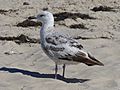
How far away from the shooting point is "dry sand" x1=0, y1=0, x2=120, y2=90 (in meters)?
8.72

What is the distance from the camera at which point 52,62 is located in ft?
34.4

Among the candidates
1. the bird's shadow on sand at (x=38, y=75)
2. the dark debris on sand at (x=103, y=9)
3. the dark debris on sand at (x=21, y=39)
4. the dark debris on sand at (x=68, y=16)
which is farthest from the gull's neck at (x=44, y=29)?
the dark debris on sand at (x=103, y=9)

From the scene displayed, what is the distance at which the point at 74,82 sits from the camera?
9055 mm

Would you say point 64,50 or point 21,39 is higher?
point 64,50

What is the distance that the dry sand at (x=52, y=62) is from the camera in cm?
872

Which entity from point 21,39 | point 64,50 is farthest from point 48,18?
point 21,39

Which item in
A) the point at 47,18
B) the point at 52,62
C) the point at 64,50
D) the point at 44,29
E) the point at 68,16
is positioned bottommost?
the point at 68,16

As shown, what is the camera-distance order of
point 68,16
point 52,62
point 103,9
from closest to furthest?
point 52,62 → point 68,16 → point 103,9

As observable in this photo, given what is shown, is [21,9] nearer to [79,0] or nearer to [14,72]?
[79,0]

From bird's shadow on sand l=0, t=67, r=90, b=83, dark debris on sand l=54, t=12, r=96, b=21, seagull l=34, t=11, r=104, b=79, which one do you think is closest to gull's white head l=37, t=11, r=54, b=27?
seagull l=34, t=11, r=104, b=79

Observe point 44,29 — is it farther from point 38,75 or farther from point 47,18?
point 38,75

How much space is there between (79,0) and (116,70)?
7594mm

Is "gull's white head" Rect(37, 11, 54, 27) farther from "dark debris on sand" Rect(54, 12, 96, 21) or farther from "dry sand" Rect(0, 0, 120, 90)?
"dark debris on sand" Rect(54, 12, 96, 21)

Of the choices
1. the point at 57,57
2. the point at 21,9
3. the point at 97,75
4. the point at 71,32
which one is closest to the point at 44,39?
the point at 57,57
